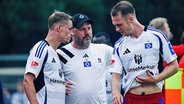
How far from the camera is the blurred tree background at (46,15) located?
82.5 ft

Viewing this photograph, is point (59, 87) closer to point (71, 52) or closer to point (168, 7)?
point (71, 52)

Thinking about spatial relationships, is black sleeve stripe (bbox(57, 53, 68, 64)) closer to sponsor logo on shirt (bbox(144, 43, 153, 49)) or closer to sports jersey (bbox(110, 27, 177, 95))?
sports jersey (bbox(110, 27, 177, 95))

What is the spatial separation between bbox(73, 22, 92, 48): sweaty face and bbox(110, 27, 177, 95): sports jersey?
2.16ft

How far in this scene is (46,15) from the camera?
30.4 meters

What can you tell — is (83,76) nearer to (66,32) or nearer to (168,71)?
(66,32)

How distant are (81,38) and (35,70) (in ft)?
3.71

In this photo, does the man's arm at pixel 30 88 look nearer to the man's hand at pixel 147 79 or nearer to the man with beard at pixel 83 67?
the man with beard at pixel 83 67

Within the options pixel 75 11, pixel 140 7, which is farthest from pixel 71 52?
pixel 75 11

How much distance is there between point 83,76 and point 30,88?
3.60ft

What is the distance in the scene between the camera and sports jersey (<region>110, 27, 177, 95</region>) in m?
10.9

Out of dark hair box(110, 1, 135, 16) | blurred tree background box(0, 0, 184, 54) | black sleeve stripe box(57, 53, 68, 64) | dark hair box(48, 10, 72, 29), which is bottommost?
black sleeve stripe box(57, 53, 68, 64)

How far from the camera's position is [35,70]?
1070 centimetres

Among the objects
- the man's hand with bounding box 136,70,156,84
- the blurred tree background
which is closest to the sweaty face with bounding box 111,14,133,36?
the man's hand with bounding box 136,70,156,84

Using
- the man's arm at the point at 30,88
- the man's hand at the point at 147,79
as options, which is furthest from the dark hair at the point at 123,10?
the man's arm at the point at 30,88
